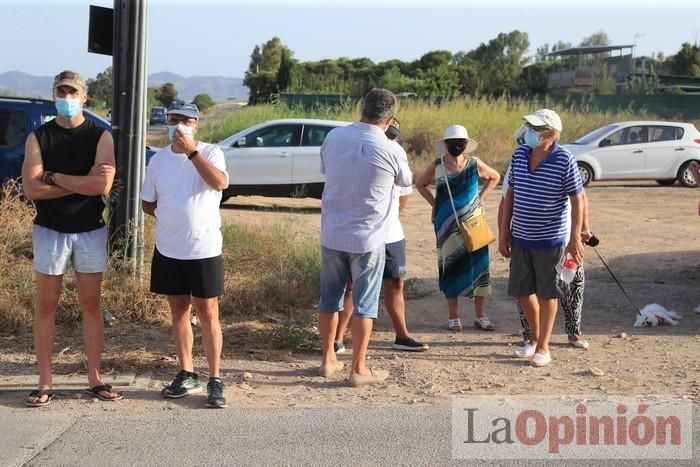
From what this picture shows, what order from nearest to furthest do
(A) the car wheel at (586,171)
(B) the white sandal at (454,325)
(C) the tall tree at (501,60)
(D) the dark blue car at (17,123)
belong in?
(B) the white sandal at (454,325) < (D) the dark blue car at (17,123) < (A) the car wheel at (586,171) < (C) the tall tree at (501,60)

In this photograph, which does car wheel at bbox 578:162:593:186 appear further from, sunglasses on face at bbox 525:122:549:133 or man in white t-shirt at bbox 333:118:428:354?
sunglasses on face at bbox 525:122:549:133

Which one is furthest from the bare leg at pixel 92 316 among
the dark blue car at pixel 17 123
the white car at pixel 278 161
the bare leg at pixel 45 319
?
the white car at pixel 278 161

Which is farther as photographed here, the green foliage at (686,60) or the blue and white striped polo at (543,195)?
the green foliage at (686,60)

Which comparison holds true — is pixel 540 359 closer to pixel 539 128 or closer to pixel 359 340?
pixel 359 340


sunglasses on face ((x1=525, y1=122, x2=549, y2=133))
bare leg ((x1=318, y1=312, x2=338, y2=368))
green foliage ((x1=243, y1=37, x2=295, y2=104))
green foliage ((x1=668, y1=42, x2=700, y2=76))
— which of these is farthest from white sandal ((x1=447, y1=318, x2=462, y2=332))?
green foliage ((x1=668, y1=42, x2=700, y2=76))

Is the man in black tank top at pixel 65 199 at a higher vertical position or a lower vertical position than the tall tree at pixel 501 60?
lower

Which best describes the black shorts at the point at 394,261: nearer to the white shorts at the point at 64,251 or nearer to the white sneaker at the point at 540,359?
the white sneaker at the point at 540,359

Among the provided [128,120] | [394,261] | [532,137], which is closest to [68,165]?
[128,120]

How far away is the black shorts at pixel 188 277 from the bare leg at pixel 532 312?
2490mm

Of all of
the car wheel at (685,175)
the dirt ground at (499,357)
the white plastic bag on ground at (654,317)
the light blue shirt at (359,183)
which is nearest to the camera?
the light blue shirt at (359,183)

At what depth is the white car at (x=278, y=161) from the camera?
645 inches

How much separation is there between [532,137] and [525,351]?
5.48ft

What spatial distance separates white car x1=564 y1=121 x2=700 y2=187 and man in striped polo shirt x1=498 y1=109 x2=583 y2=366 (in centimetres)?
1389

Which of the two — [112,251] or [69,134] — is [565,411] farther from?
[112,251]
